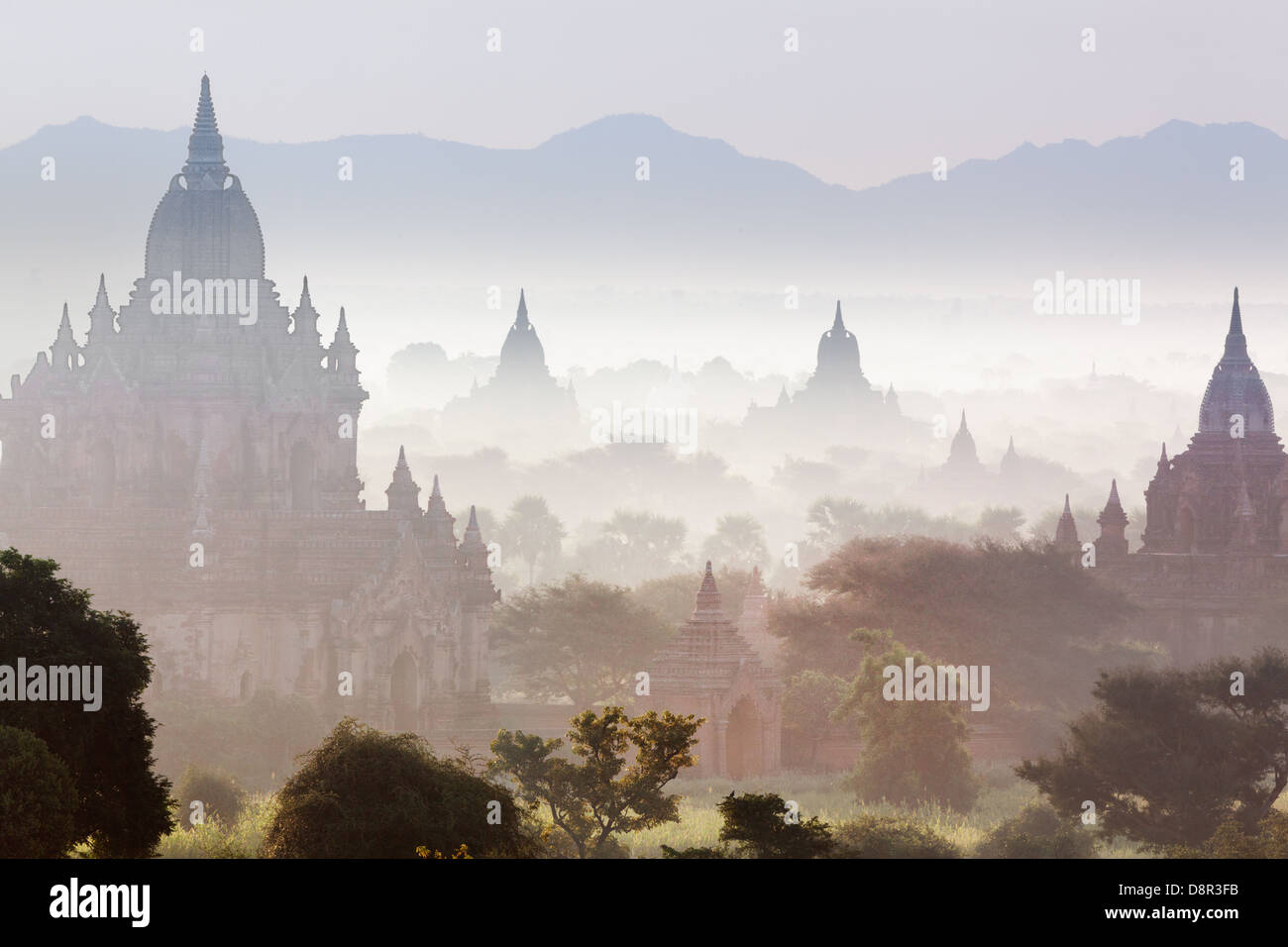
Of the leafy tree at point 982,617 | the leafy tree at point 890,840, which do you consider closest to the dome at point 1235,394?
the leafy tree at point 982,617

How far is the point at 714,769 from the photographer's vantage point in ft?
186

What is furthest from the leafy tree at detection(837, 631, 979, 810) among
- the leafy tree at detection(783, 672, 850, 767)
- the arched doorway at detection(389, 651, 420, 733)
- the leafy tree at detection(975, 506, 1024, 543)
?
the leafy tree at detection(975, 506, 1024, 543)

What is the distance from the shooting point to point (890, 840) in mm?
42969

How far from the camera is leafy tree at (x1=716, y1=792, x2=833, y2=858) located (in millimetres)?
34938

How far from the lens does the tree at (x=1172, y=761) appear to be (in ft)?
159

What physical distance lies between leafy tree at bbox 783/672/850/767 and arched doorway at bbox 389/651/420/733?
10.6m

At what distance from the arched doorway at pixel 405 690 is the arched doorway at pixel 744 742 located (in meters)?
10.1

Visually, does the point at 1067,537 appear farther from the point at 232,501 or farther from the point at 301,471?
the point at 232,501

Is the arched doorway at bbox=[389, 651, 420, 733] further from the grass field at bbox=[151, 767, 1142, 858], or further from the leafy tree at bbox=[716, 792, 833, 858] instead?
the leafy tree at bbox=[716, 792, 833, 858]

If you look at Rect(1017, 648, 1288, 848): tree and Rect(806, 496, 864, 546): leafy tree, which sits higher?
Rect(806, 496, 864, 546): leafy tree

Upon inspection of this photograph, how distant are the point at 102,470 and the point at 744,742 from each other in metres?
26.8

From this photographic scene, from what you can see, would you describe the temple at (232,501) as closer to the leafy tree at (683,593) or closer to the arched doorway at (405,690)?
the arched doorway at (405,690)
